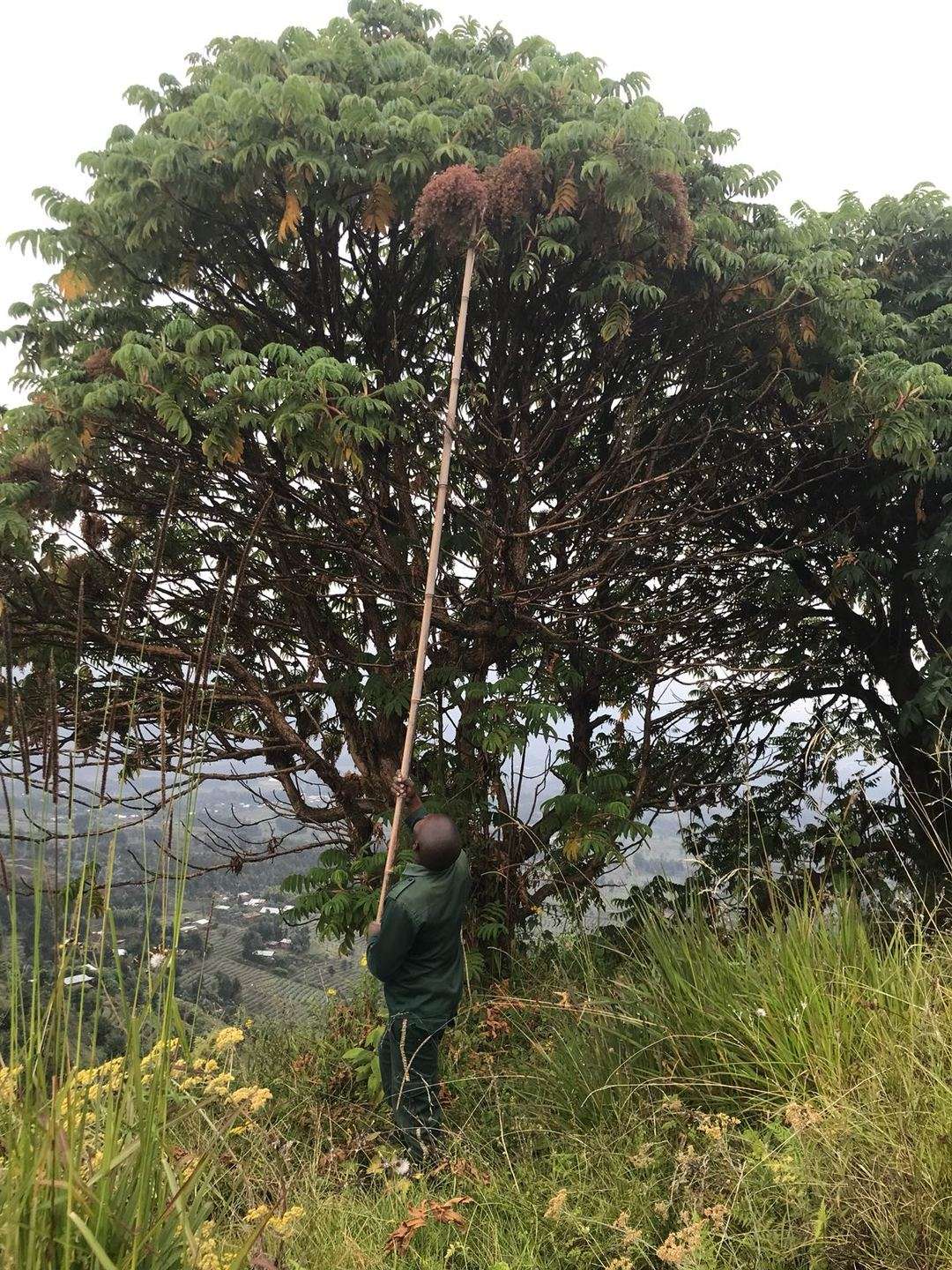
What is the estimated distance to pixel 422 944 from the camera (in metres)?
4.59

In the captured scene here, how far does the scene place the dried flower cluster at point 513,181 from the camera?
211 inches

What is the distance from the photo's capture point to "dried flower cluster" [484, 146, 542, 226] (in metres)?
5.36

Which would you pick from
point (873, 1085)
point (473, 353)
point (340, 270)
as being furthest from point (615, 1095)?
point (340, 270)

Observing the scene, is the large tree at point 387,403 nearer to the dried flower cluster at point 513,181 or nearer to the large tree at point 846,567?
the dried flower cluster at point 513,181

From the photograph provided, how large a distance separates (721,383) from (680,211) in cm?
162

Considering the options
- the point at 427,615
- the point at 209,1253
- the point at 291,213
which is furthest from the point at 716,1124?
the point at 291,213

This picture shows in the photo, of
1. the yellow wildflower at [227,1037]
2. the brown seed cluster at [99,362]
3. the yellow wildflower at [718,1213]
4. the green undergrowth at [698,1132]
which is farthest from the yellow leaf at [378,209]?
the yellow wildflower at [718,1213]

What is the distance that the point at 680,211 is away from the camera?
5617 millimetres

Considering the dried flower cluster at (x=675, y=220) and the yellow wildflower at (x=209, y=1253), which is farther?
the dried flower cluster at (x=675, y=220)

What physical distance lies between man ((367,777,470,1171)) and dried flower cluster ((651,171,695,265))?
416cm

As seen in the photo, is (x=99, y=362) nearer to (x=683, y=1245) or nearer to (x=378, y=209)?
(x=378, y=209)

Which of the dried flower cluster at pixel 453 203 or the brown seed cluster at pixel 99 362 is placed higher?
the dried flower cluster at pixel 453 203

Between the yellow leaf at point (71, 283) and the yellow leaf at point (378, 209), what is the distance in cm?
205

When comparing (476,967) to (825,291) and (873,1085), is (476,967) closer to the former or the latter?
(873,1085)
